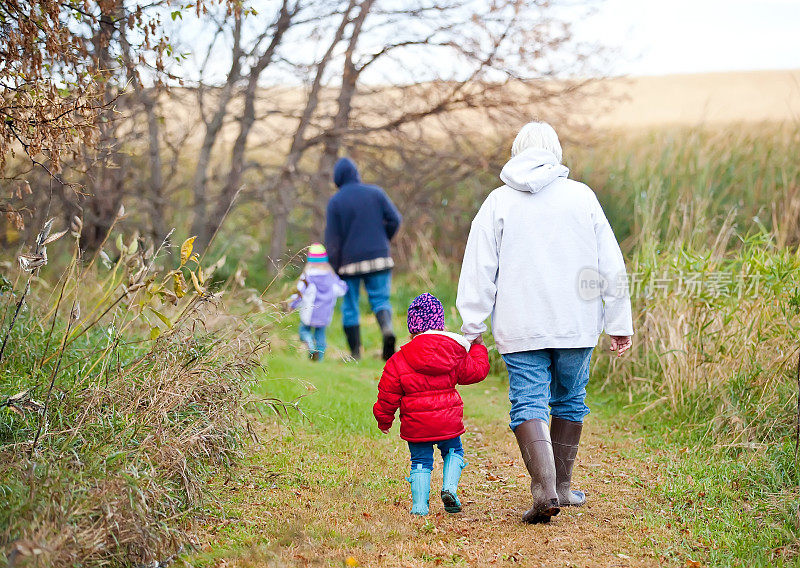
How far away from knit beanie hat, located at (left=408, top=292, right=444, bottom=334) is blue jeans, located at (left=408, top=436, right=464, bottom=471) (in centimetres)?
50

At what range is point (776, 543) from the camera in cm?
346

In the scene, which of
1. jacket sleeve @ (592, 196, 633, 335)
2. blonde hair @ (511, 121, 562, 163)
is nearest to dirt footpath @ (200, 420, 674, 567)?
jacket sleeve @ (592, 196, 633, 335)

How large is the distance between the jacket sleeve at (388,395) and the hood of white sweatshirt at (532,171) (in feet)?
3.22

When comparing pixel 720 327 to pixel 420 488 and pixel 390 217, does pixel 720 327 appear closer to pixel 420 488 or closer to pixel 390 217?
pixel 420 488

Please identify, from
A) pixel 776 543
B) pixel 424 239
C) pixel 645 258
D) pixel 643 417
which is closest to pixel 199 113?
pixel 424 239

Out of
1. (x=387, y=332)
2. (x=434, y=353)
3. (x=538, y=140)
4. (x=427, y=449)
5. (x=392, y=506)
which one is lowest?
(x=392, y=506)

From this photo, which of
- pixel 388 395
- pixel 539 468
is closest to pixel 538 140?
pixel 388 395

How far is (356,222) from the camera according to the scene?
7617 mm

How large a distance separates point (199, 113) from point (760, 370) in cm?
640

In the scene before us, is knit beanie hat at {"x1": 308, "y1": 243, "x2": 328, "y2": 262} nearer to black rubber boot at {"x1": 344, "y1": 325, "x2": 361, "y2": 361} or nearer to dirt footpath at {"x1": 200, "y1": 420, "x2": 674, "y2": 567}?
black rubber boot at {"x1": 344, "y1": 325, "x2": 361, "y2": 361}

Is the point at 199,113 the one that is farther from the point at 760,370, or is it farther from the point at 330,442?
the point at 760,370

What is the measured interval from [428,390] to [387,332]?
386 cm

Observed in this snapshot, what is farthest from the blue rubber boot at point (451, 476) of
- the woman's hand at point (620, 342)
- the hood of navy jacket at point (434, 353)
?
the woman's hand at point (620, 342)

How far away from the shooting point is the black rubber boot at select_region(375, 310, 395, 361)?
7453mm
